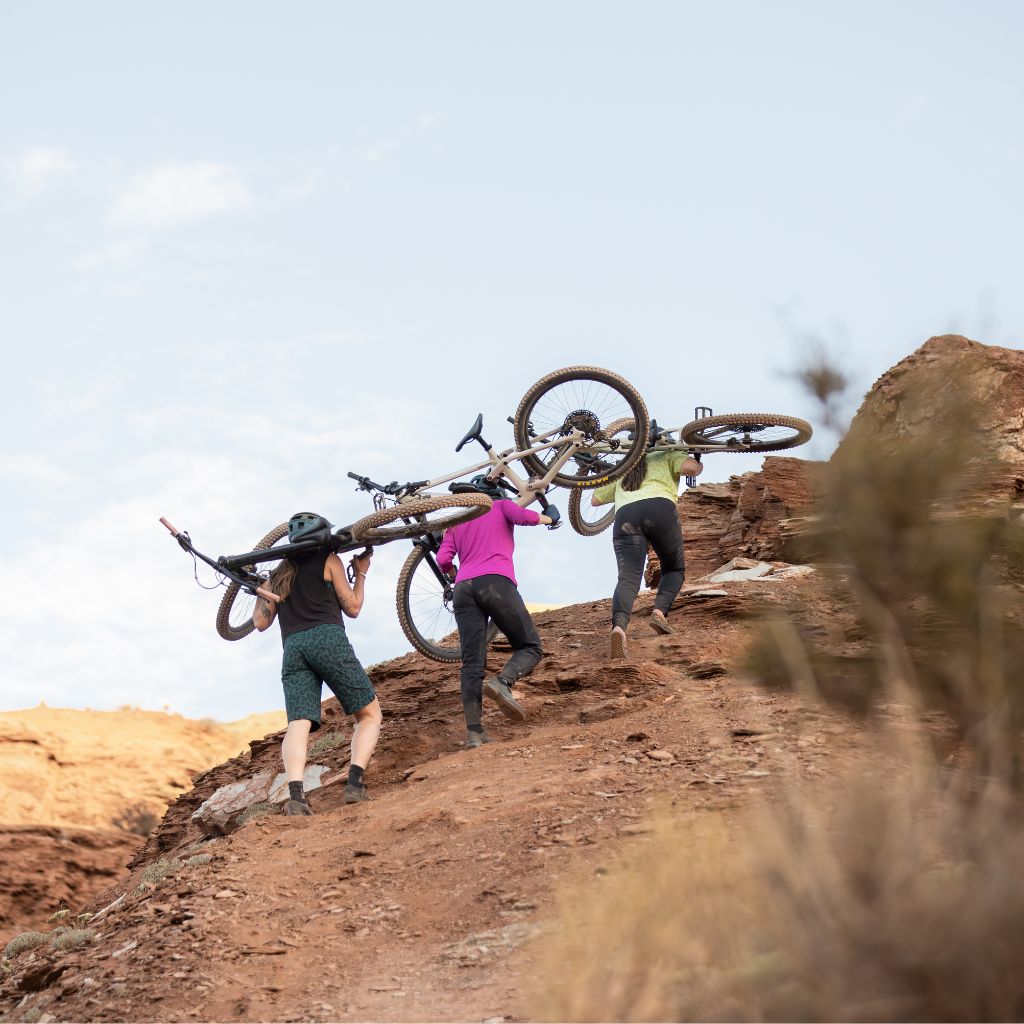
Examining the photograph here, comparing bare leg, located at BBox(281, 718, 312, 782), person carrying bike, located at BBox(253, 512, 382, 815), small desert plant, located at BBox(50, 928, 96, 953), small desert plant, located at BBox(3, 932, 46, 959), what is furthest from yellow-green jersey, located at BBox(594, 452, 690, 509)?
small desert plant, located at BBox(3, 932, 46, 959)

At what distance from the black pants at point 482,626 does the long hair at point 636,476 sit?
2.37m

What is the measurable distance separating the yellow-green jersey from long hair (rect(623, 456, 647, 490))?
29mm

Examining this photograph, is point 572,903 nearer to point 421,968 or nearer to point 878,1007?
point 421,968

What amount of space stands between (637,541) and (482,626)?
217 cm

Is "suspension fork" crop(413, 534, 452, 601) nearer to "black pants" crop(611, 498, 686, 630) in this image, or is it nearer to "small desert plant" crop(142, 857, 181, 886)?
"black pants" crop(611, 498, 686, 630)

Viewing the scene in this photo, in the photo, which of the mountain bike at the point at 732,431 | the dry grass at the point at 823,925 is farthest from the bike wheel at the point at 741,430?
the dry grass at the point at 823,925

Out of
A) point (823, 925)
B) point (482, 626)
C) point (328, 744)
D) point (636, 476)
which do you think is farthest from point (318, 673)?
point (823, 925)

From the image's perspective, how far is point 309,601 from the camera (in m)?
9.77

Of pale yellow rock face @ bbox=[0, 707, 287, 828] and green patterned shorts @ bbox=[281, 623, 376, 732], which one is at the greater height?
green patterned shorts @ bbox=[281, 623, 376, 732]

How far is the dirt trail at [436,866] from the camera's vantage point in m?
6.18

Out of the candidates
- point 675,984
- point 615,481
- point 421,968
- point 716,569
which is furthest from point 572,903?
point 716,569

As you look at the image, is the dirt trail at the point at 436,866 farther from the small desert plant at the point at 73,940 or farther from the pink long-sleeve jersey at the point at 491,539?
the pink long-sleeve jersey at the point at 491,539

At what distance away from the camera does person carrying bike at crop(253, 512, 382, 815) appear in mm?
9492

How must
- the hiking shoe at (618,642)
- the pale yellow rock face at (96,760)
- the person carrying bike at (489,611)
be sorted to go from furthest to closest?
1. the pale yellow rock face at (96,760)
2. the hiking shoe at (618,642)
3. the person carrying bike at (489,611)
